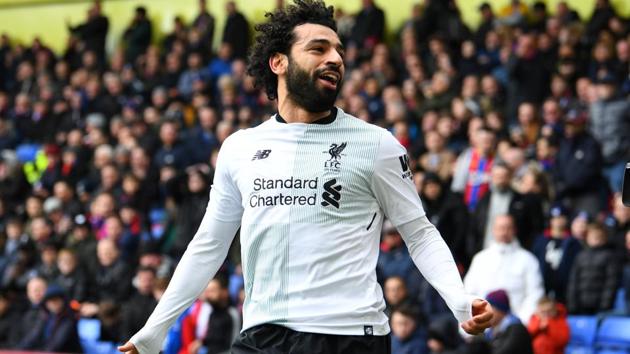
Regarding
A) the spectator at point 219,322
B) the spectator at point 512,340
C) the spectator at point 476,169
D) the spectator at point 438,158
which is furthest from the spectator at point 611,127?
the spectator at point 219,322

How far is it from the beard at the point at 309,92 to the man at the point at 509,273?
5993 mm

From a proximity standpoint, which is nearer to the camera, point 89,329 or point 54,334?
point 54,334

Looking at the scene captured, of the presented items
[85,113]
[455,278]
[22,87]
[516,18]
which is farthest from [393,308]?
[22,87]

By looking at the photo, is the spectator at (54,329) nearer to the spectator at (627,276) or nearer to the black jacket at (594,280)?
the black jacket at (594,280)

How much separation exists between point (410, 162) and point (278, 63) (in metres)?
5.67

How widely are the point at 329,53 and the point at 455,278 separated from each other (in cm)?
102

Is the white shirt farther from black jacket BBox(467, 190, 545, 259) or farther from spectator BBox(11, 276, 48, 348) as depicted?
spectator BBox(11, 276, 48, 348)

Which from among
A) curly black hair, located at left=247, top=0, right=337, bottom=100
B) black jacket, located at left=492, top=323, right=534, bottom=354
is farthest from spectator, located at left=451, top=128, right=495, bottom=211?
curly black hair, located at left=247, top=0, right=337, bottom=100

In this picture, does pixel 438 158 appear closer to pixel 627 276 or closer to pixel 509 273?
pixel 509 273

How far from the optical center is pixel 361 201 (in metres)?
4.76

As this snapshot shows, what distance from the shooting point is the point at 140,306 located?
12.4 metres

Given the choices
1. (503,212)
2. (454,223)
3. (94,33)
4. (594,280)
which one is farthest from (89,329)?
(94,33)

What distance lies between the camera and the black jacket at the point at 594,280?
10992mm

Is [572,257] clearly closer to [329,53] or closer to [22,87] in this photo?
[329,53]
